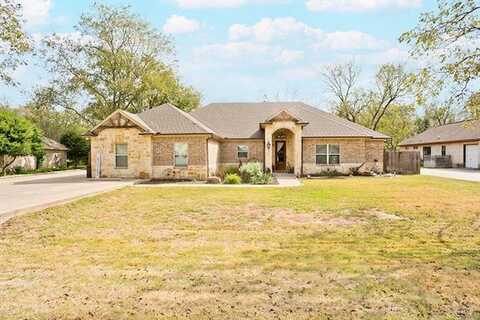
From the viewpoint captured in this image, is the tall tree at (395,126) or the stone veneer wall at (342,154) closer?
the stone veneer wall at (342,154)

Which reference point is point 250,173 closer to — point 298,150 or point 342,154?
point 298,150

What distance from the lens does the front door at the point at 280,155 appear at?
99.7 feet

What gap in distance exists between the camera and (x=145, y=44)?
41625mm

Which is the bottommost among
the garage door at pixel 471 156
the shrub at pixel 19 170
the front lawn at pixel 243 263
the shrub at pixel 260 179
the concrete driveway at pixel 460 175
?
the front lawn at pixel 243 263

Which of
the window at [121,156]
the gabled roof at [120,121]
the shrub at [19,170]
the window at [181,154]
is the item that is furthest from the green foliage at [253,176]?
the shrub at [19,170]

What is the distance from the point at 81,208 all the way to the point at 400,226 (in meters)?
9.59

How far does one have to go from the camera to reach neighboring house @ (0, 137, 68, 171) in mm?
39469

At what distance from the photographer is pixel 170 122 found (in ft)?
85.8

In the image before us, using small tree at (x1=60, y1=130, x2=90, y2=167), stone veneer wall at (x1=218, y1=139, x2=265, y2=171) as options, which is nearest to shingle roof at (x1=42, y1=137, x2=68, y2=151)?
small tree at (x1=60, y1=130, x2=90, y2=167)

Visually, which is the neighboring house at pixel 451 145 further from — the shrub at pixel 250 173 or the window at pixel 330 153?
the shrub at pixel 250 173

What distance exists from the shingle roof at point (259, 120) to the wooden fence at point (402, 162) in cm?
232

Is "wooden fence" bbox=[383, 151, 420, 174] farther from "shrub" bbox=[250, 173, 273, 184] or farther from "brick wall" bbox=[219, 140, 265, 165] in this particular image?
"shrub" bbox=[250, 173, 273, 184]

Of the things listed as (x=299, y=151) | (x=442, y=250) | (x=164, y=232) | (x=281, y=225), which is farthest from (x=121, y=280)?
(x=299, y=151)

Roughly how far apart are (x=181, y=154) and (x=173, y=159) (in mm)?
590
